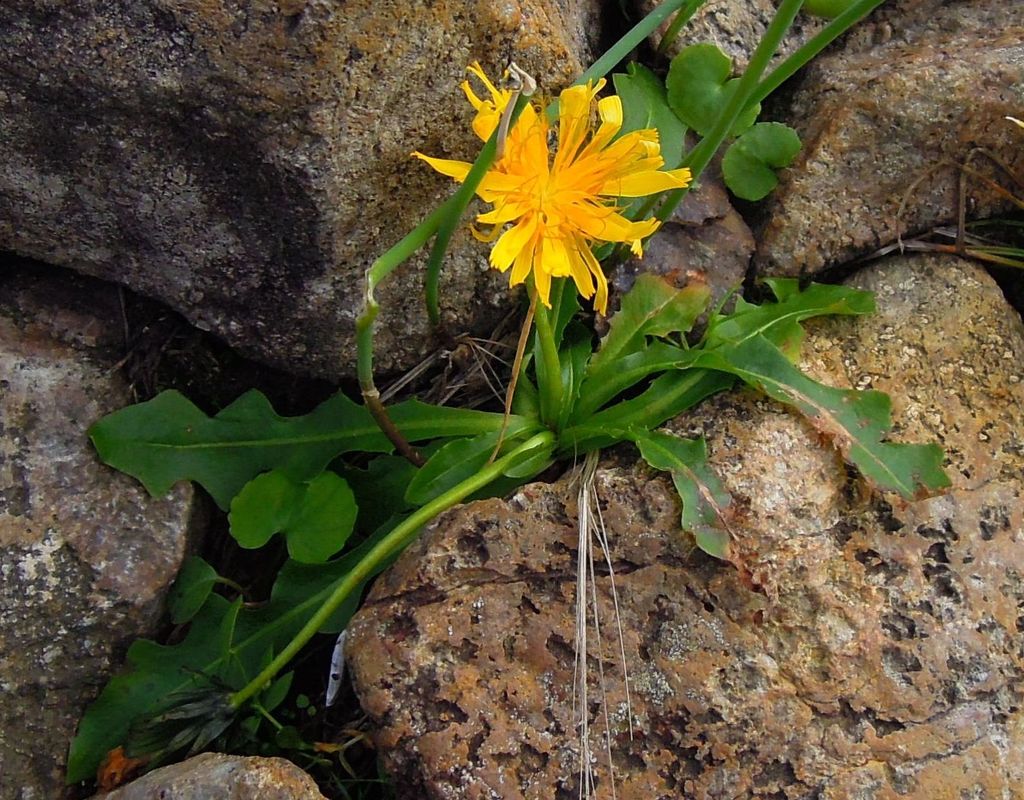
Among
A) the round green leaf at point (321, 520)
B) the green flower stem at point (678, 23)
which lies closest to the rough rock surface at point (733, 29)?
the green flower stem at point (678, 23)

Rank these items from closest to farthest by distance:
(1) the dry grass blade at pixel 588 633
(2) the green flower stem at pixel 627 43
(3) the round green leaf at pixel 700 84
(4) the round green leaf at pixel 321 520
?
1. (1) the dry grass blade at pixel 588 633
2. (2) the green flower stem at pixel 627 43
3. (4) the round green leaf at pixel 321 520
4. (3) the round green leaf at pixel 700 84

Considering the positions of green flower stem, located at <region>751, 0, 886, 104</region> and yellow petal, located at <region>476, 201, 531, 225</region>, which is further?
yellow petal, located at <region>476, 201, 531, 225</region>

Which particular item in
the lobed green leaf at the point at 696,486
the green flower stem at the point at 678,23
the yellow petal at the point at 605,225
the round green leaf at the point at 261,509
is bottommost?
the round green leaf at the point at 261,509

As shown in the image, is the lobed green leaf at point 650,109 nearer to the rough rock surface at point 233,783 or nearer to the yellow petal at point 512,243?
the yellow petal at point 512,243

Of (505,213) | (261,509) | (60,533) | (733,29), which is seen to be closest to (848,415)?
(505,213)

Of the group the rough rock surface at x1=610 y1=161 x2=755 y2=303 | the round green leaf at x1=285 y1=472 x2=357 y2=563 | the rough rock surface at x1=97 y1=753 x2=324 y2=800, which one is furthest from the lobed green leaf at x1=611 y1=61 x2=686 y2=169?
the rough rock surface at x1=97 y1=753 x2=324 y2=800

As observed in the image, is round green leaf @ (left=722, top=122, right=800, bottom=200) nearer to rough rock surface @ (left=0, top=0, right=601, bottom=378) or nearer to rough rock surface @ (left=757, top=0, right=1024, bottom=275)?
rough rock surface @ (left=757, top=0, right=1024, bottom=275)

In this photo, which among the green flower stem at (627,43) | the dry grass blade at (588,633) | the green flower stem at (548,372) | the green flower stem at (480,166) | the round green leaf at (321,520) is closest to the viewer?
the green flower stem at (480,166)
